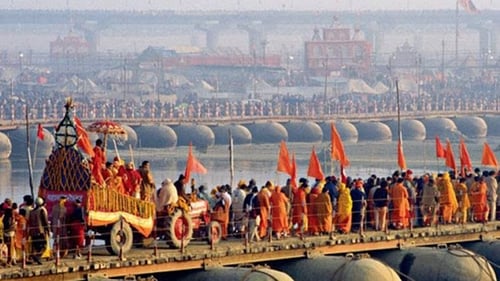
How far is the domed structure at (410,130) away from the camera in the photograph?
10906cm

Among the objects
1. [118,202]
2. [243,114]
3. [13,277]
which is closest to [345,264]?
[118,202]

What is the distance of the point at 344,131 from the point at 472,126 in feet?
28.4

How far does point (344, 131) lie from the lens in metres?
107

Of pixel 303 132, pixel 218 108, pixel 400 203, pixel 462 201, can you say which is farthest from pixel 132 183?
pixel 218 108

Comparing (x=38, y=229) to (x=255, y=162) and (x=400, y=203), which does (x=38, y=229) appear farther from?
(x=255, y=162)

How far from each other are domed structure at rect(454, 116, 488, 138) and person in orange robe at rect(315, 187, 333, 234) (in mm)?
77087

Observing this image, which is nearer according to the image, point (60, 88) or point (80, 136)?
point (80, 136)

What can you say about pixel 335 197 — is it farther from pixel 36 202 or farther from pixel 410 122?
pixel 410 122

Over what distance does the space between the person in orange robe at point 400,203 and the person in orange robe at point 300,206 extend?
6.58 feet

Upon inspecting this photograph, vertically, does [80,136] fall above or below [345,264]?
above

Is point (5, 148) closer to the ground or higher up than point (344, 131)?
higher up

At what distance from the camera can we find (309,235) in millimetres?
33375

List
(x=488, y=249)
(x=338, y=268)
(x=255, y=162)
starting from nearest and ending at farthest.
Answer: (x=338, y=268) < (x=488, y=249) < (x=255, y=162)

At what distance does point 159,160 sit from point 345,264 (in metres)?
57.7
